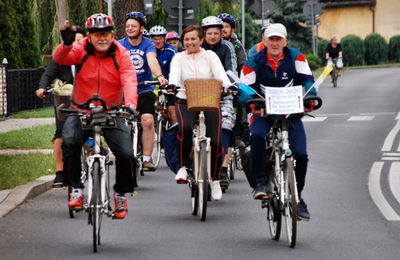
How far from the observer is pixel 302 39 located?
65.3 metres

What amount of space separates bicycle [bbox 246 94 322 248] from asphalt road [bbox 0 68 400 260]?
7.5 inches

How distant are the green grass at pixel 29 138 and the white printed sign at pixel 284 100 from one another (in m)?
8.89

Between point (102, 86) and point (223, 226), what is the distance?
1.80m

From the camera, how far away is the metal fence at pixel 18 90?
Result: 23859mm

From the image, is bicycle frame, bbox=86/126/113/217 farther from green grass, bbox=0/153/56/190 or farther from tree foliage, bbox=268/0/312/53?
tree foliage, bbox=268/0/312/53

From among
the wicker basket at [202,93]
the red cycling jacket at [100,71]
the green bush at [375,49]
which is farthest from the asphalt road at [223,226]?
the green bush at [375,49]

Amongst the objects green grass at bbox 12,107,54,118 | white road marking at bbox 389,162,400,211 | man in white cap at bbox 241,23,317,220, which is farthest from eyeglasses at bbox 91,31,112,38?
green grass at bbox 12,107,54,118

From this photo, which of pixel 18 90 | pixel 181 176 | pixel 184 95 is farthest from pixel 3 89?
pixel 181 176

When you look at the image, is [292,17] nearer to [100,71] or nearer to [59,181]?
[59,181]

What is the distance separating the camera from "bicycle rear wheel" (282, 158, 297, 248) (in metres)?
7.93

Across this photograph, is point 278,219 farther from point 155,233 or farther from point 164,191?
point 164,191

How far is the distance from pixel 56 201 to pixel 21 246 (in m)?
2.80

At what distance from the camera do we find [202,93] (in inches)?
385

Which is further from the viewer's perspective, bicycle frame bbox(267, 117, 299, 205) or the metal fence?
the metal fence
